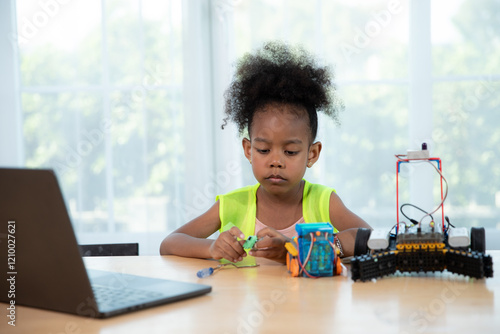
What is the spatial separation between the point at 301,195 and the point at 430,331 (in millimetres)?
1037

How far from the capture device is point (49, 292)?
31.7 inches

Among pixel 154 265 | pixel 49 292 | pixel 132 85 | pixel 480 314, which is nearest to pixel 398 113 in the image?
pixel 132 85

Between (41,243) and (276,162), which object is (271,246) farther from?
(41,243)

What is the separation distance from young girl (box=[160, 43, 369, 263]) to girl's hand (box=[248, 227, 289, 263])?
20cm

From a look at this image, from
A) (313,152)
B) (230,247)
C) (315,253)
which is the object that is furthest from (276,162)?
(315,253)

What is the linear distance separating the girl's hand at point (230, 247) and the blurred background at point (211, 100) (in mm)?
1405

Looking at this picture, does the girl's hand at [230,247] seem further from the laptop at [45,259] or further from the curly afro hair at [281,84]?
the curly afro hair at [281,84]

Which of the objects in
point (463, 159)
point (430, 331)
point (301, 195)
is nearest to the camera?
point (430, 331)

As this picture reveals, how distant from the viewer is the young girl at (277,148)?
5.03ft

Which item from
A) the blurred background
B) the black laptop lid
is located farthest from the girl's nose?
the blurred background

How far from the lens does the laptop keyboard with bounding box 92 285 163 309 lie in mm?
813

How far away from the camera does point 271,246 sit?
1.18 m

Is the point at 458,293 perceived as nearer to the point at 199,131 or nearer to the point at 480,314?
the point at 480,314

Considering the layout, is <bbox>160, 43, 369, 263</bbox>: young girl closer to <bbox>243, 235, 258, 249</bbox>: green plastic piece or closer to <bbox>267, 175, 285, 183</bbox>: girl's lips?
<bbox>267, 175, 285, 183</bbox>: girl's lips
